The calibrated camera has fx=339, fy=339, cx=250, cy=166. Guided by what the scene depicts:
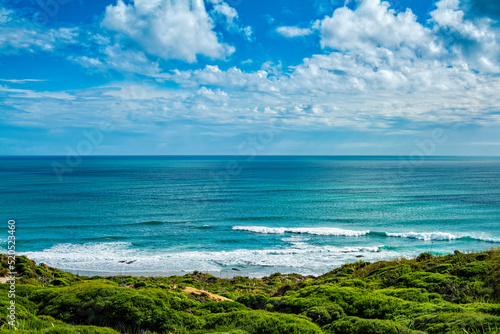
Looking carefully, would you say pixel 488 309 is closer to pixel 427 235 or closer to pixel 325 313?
pixel 325 313

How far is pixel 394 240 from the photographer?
36.6 metres

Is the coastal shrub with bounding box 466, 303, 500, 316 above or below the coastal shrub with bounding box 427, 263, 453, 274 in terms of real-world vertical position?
above

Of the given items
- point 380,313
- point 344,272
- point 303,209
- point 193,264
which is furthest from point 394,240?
point 380,313

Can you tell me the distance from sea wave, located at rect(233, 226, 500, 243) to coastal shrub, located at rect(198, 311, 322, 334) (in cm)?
3372

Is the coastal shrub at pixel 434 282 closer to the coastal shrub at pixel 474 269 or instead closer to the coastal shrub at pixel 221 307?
the coastal shrub at pixel 474 269

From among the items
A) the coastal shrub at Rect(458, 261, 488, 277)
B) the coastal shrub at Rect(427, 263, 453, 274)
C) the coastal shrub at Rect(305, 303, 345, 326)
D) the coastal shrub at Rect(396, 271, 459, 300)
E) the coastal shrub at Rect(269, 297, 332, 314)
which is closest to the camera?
the coastal shrub at Rect(305, 303, 345, 326)

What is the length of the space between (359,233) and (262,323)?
35.9 metres

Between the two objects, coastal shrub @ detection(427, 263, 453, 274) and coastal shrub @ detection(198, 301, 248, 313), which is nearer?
coastal shrub @ detection(198, 301, 248, 313)

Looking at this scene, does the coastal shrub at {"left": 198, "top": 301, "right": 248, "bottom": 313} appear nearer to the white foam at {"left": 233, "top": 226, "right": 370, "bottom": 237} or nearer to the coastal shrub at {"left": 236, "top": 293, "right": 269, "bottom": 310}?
the coastal shrub at {"left": 236, "top": 293, "right": 269, "bottom": 310}

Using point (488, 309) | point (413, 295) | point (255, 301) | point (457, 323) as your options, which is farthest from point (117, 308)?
point (488, 309)

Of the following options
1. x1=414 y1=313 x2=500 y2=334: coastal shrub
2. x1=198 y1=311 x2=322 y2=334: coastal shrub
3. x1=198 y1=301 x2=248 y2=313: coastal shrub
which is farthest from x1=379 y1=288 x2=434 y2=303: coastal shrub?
x1=198 y1=301 x2=248 y2=313: coastal shrub

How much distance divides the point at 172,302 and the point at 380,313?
15.1ft

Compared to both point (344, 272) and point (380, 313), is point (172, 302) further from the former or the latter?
point (344, 272)

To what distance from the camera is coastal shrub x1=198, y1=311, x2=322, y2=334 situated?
593 centimetres
